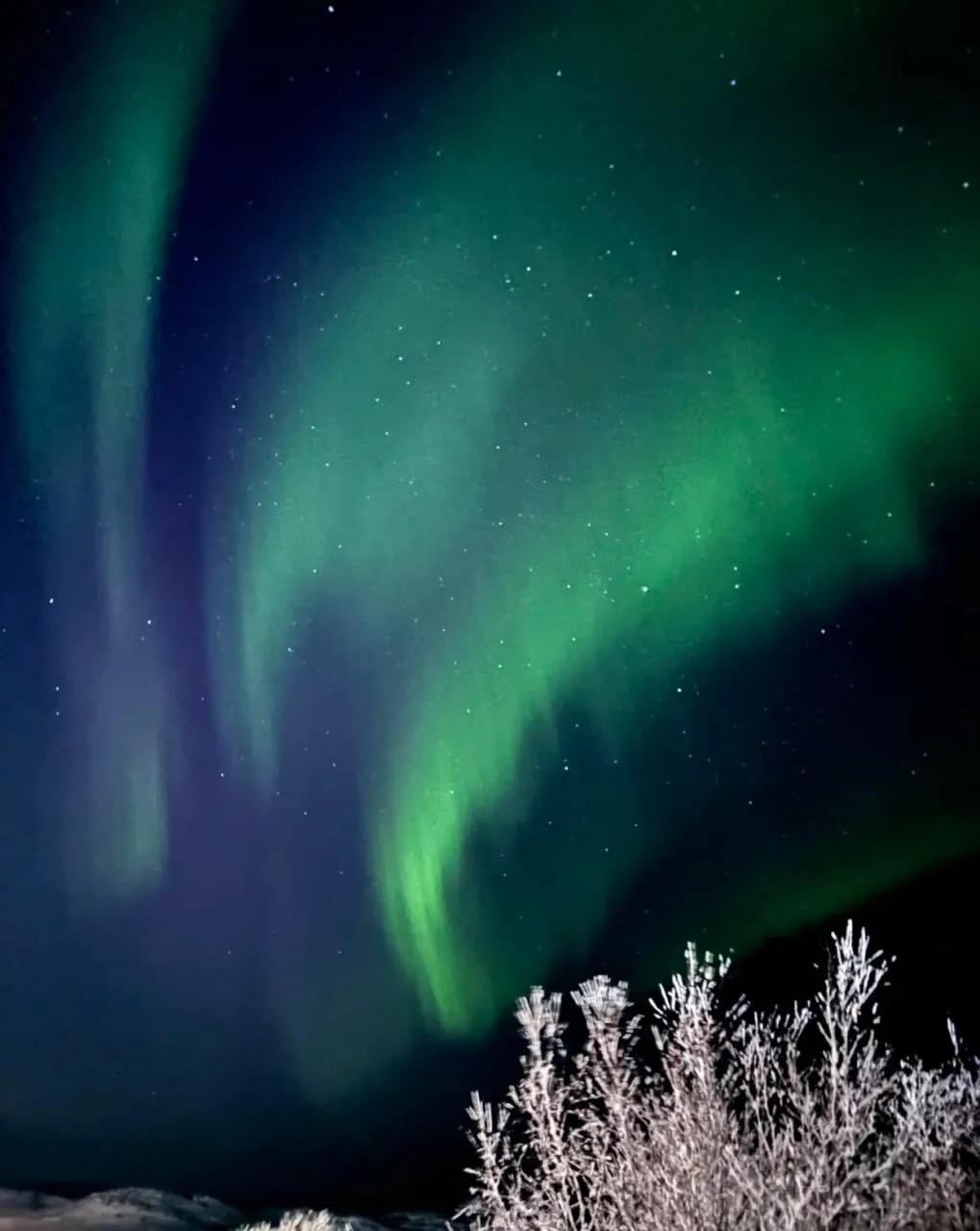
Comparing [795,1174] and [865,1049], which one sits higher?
[865,1049]

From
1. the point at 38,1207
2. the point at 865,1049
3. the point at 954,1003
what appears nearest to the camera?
the point at 865,1049

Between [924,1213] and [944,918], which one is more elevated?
[944,918]

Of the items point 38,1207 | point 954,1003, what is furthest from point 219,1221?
point 954,1003

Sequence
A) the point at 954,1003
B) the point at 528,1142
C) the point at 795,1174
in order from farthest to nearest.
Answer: the point at 954,1003 → the point at 528,1142 → the point at 795,1174

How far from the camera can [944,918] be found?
4478cm

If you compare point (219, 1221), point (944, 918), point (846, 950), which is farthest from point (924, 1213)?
point (944, 918)

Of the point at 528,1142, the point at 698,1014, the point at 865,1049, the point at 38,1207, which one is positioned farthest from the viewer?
the point at 38,1207

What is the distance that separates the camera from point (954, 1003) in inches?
1503

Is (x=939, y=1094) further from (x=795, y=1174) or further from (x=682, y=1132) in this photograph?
(x=682, y=1132)

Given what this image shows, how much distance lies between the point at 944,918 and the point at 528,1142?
40398 mm

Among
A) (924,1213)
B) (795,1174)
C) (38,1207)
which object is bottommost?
(924,1213)

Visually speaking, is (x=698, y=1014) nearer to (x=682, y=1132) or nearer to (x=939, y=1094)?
(x=682, y=1132)

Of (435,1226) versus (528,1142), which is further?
(435,1226)

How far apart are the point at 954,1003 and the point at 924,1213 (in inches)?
1365
